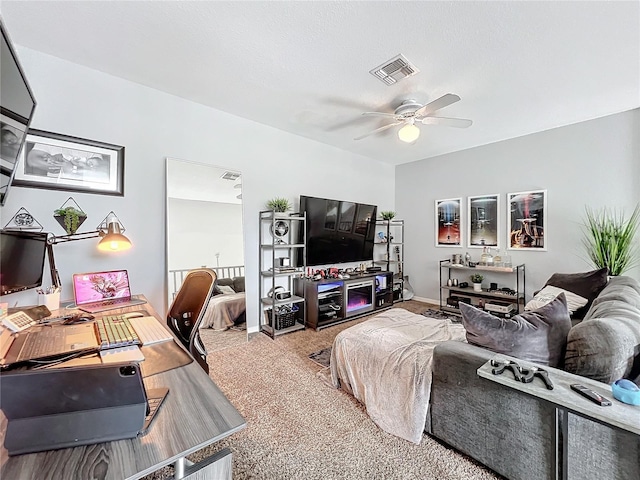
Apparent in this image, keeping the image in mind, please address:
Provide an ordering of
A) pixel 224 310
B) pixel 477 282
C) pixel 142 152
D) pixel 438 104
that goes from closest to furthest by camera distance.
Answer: pixel 438 104 < pixel 142 152 < pixel 224 310 < pixel 477 282

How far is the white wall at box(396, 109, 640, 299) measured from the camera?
321 cm

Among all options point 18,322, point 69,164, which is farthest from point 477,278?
point 69,164

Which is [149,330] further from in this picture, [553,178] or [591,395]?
[553,178]

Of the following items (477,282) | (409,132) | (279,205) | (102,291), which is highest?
(409,132)

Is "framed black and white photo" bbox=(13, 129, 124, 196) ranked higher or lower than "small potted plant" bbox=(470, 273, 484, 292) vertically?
higher

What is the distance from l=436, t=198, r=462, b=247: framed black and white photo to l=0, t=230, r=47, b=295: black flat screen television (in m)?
5.04

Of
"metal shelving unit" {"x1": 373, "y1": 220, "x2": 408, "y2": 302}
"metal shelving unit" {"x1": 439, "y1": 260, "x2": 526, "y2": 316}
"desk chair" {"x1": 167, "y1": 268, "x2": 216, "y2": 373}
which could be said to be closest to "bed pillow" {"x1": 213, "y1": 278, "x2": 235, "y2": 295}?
"desk chair" {"x1": 167, "y1": 268, "x2": 216, "y2": 373}

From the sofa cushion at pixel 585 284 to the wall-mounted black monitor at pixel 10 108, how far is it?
440 centimetres

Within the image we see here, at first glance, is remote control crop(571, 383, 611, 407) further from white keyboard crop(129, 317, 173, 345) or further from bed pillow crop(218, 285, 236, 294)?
bed pillow crop(218, 285, 236, 294)

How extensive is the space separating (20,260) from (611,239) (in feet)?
17.0

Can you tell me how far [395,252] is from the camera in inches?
212

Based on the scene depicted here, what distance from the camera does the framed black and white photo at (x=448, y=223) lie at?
4.64 m

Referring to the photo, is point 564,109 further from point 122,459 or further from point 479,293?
point 122,459

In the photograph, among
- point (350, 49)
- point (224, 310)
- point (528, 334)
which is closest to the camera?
point (528, 334)
